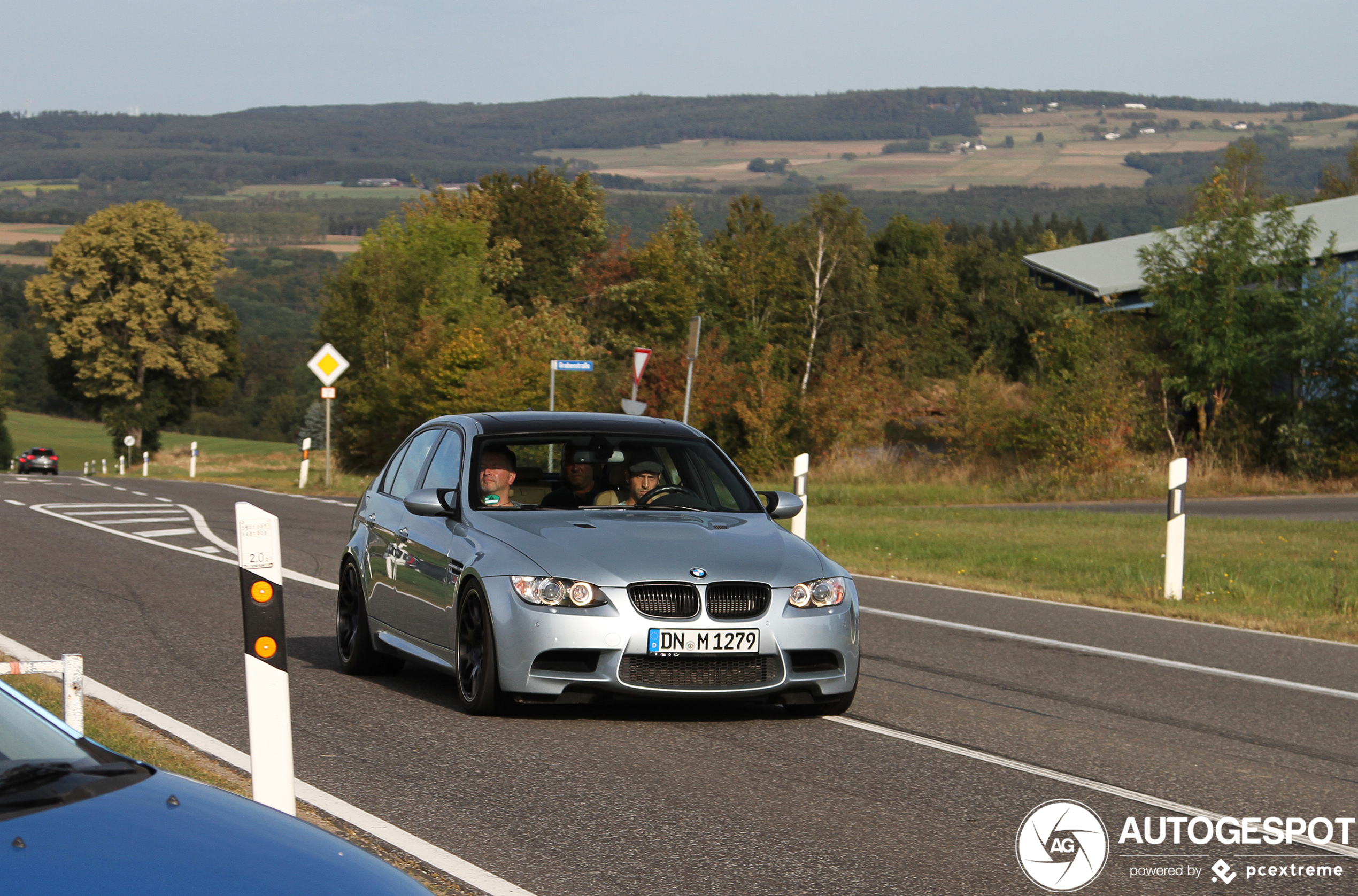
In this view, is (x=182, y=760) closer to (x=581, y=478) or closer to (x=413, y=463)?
(x=581, y=478)

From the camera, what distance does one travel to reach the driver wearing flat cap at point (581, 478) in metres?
9.22

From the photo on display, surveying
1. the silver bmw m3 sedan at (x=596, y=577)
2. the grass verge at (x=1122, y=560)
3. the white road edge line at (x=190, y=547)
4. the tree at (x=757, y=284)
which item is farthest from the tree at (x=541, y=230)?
the silver bmw m3 sedan at (x=596, y=577)

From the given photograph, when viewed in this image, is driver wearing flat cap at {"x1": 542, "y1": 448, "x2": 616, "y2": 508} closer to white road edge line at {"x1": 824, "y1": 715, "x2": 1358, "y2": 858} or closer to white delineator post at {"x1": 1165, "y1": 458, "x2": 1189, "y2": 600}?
white road edge line at {"x1": 824, "y1": 715, "x2": 1358, "y2": 858}

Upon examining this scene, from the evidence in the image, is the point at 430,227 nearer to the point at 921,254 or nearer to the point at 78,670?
the point at 921,254

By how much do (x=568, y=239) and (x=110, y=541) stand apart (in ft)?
186

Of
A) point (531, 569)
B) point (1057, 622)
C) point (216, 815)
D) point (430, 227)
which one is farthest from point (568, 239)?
point (216, 815)

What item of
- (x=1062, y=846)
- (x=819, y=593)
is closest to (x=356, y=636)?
(x=819, y=593)

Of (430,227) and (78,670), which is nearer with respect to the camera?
(78,670)

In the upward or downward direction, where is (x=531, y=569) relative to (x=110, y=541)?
upward

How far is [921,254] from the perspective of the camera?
346 feet

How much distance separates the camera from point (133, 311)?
82.9 meters

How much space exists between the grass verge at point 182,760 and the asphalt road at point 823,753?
0.80 feet

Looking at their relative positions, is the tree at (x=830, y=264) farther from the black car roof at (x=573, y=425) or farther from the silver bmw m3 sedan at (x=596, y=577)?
the silver bmw m3 sedan at (x=596, y=577)

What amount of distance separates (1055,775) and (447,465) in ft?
13.1
